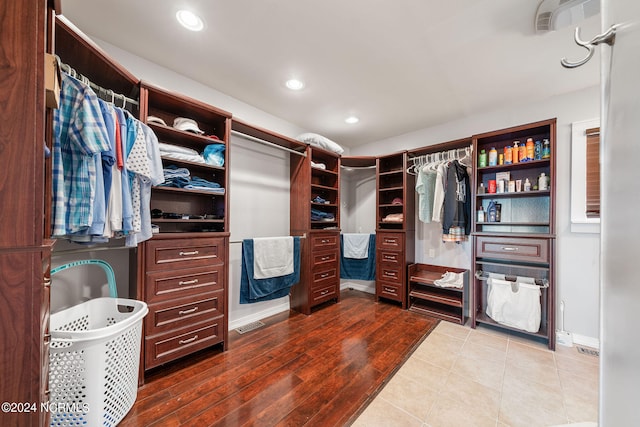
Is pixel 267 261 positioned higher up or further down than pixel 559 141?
further down

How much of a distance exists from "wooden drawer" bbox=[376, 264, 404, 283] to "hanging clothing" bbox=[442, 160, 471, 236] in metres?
0.81

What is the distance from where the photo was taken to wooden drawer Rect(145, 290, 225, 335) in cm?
167

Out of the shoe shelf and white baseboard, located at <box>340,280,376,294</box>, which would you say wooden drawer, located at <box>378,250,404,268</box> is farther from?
white baseboard, located at <box>340,280,376,294</box>

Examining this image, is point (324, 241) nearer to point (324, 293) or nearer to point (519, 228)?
point (324, 293)

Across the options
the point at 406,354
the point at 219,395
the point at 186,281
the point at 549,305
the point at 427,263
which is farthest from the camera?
the point at 427,263

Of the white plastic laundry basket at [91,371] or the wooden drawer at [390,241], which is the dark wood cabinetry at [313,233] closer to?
the wooden drawer at [390,241]

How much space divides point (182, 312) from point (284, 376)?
2.97ft

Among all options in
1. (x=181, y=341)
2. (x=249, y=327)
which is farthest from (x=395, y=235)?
(x=181, y=341)

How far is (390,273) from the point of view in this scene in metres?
3.23

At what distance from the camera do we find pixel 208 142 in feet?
6.84

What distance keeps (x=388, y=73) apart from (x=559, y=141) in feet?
6.24

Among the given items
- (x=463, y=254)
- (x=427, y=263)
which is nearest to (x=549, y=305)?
(x=463, y=254)

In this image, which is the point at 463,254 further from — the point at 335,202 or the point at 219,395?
the point at 219,395

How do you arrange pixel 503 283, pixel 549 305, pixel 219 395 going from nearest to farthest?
1. pixel 219 395
2. pixel 549 305
3. pixel 503 283
